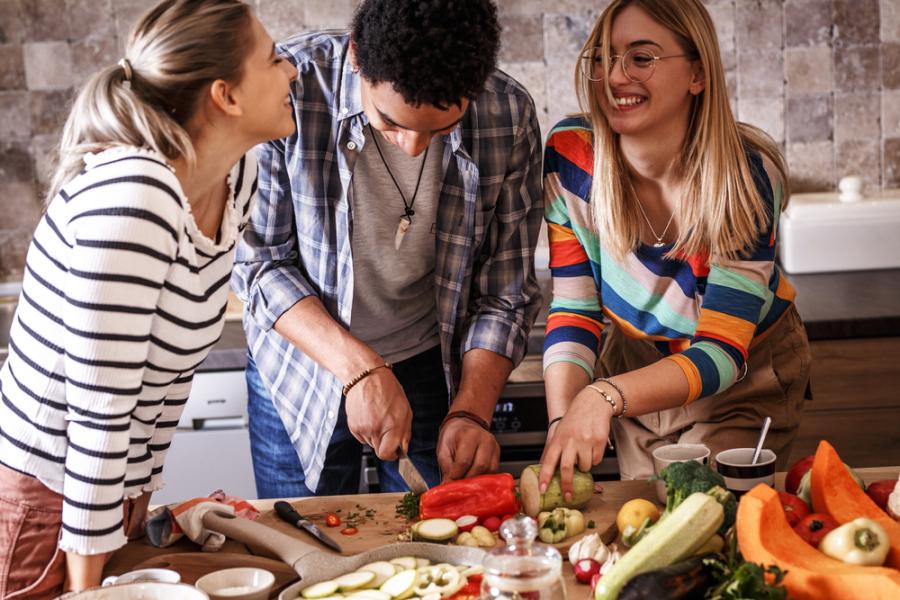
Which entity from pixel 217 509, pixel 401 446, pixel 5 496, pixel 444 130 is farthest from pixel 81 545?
pixel 444 130

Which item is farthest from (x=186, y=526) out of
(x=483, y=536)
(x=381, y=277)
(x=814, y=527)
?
(x=814, y=527)

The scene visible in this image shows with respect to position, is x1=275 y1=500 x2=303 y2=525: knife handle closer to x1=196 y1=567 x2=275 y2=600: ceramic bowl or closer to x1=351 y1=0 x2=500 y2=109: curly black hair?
x1=196 y1=567 x2=275 y2=600: ceramic bowl

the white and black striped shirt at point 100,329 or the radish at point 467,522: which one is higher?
the white and black striped shirt at point 100,329

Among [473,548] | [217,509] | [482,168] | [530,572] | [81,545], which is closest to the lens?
[530,572]

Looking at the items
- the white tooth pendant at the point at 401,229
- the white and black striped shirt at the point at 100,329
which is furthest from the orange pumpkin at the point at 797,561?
the white tooth pendant at the point at 401,229

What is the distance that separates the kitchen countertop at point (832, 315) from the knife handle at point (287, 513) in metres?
1.11

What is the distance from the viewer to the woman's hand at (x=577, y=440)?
1.51 meters

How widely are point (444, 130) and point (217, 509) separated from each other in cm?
66

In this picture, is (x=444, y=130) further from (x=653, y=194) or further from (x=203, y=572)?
(x=203, y=572)

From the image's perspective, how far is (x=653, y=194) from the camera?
188 cm

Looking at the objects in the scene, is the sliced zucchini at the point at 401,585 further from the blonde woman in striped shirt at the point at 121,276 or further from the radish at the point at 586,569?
the blonde woman in striped shirt at the point at 121,276

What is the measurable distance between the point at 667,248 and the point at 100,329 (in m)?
1.05

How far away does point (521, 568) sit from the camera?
3.52 feet

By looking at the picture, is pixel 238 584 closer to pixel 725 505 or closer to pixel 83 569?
pixel 83 569
